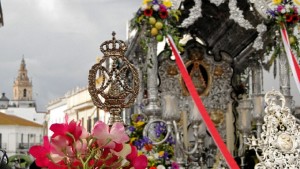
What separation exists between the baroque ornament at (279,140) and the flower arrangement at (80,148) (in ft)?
11.8

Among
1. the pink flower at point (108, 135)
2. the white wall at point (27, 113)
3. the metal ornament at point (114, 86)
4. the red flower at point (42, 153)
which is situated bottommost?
the red flower at point (42, 153)

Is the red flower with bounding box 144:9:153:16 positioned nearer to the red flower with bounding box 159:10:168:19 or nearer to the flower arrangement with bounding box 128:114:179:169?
the red flower with bounding box 159:10:168:19

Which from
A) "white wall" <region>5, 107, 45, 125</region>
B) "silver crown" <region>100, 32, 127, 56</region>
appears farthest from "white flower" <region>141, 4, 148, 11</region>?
"white wall" <region>5, 107, 45, 125</region>

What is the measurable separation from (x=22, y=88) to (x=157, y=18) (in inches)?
4456

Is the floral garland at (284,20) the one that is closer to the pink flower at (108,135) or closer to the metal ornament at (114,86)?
the metal ornament at (114,86)

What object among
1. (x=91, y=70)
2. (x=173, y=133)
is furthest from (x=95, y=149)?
(x=173, y=133)

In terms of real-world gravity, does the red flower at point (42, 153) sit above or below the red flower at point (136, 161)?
above

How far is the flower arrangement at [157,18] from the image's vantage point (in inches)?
372

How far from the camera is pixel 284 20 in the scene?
32.5ft

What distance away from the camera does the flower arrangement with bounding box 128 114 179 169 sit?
8.25m

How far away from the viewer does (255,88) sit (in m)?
12.3

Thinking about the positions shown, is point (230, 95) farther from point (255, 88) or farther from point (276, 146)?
point (276, 146)

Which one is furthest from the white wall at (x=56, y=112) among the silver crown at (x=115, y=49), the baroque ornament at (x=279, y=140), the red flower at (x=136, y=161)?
the red flower at (x=136, y=161)

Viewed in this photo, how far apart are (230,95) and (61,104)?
5089cm
